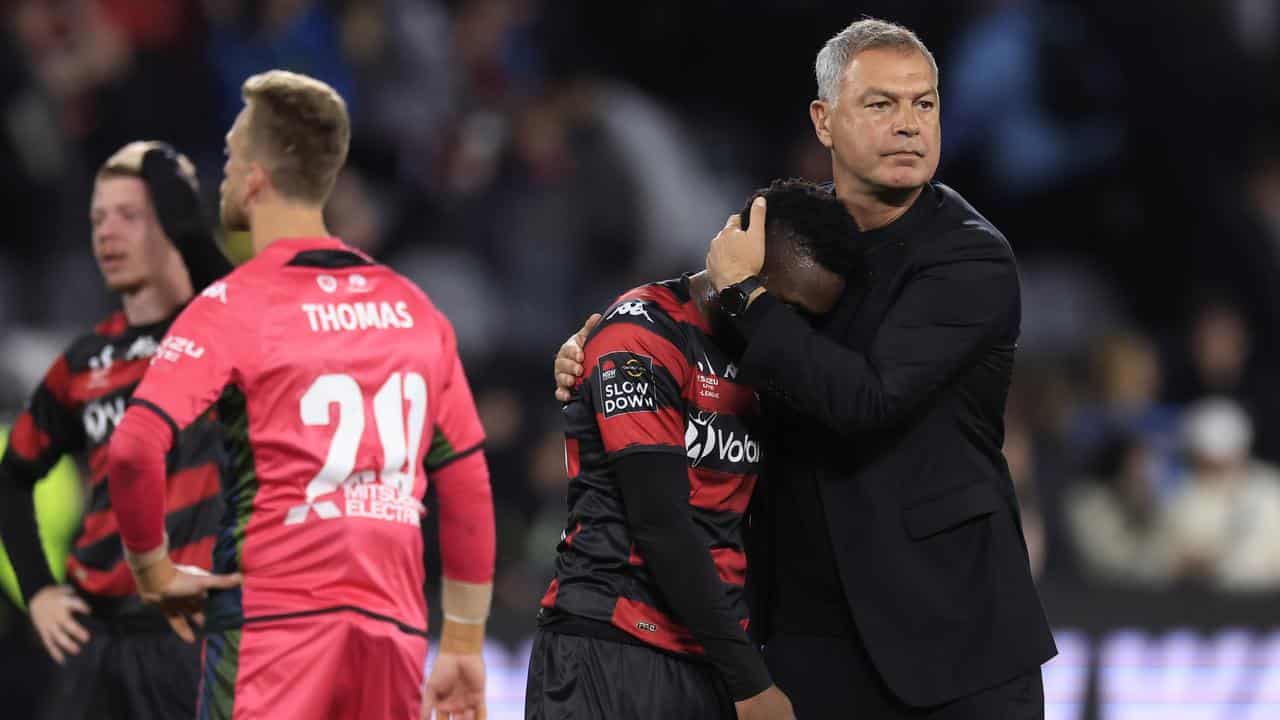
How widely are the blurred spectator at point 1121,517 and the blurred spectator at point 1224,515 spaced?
87 mm

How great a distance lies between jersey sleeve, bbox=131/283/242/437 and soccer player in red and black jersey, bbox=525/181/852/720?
0.79 m

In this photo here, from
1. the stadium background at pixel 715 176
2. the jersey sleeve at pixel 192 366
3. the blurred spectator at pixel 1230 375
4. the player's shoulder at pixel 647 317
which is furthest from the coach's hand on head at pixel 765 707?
the blurred spectator at pixel 1230 375

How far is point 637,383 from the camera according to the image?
3.66 m

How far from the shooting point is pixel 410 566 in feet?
13.8

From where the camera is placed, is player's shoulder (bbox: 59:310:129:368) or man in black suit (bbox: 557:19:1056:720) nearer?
man in black suit (bbox: 557:19:1056:720)

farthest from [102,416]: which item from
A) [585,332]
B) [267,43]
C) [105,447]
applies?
[267,43]

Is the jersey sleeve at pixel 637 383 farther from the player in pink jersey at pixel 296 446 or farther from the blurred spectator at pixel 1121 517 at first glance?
the blurred spectator at pixel 1121 517

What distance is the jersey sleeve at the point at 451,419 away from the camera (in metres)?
4.31

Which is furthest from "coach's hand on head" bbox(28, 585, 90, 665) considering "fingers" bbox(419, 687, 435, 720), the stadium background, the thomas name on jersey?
the stadium background

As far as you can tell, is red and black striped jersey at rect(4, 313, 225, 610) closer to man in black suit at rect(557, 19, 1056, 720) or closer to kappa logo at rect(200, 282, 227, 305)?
kappa logo at rect(200, 282, 227, 305)

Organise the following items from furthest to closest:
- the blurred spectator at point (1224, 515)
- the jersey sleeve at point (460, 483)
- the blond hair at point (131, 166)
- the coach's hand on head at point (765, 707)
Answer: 1. the blurred spectator at point (1224, 515)
2. the blond hair at point (131, 166)
3. the jersey sleeve at point (460, 483)
4. the coach's hand on head at point (765, 707)

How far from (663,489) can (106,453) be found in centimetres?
194

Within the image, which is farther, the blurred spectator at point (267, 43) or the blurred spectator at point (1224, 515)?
the blurred spectator at point (267, 43)

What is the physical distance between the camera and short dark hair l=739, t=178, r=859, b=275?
144 inches
